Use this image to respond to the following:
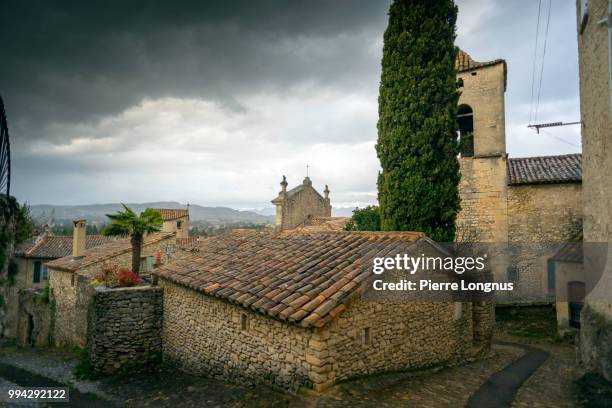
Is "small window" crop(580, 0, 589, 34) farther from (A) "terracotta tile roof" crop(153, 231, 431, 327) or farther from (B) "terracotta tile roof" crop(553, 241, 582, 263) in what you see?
(B) "terracotta tile roof" crop(553, 241, 582, 263)

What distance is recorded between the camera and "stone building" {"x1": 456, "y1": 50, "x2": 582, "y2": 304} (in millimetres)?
18259

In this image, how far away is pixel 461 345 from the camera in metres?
11.3

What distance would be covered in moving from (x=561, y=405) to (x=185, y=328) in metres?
10.1

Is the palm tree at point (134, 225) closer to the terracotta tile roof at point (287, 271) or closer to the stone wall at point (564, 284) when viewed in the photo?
the terracotta tile roof at point (287, 271)

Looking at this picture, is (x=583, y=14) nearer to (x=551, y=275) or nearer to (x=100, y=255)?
(x=551, y=275)

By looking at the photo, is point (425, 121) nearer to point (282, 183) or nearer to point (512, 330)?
point (512, 330)

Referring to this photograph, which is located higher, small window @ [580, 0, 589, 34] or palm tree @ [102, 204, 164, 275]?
small window @ [580, 0, 589, 34]

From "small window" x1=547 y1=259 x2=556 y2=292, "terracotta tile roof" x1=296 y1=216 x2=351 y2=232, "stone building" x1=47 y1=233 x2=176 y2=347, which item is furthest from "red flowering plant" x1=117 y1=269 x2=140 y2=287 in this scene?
"small window" x1=547 y1=259 x2=556 y2=292

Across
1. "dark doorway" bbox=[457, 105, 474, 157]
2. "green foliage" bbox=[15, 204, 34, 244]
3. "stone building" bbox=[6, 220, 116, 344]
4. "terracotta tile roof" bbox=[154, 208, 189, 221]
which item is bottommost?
"stone building" bbox=[6, 220, 116, 344]

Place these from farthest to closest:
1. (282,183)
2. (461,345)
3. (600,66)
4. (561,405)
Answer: (282,183), (461,345), (600,66), (561,405)

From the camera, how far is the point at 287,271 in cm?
947

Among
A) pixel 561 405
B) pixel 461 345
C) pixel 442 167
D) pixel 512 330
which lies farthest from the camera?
pixel 512 330

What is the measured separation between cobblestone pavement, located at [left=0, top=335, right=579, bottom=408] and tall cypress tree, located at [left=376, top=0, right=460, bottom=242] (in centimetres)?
548

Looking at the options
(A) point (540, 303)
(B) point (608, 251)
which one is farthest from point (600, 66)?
(A) point (540, 303)
